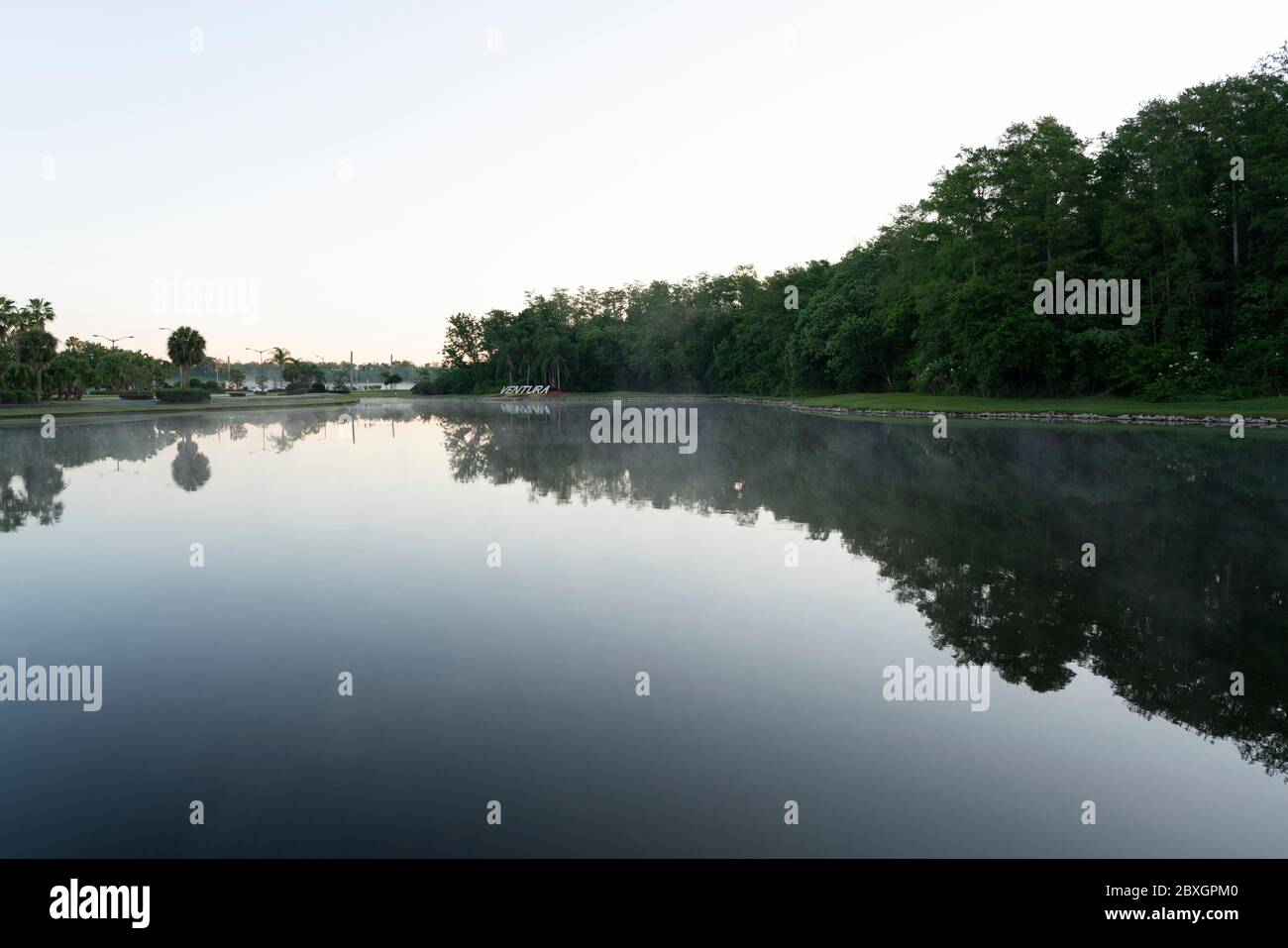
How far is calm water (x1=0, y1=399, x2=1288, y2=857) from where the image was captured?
195 inches

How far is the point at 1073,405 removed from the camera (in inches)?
1930

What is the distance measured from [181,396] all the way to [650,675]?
84.7 meters

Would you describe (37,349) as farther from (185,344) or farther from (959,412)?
(959,412)

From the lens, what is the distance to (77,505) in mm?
17734

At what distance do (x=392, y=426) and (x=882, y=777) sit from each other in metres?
48.2

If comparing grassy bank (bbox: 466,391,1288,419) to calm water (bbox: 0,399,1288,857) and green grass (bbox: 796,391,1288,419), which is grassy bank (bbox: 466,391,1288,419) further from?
calm water (bbox: 0,399,1288,857)

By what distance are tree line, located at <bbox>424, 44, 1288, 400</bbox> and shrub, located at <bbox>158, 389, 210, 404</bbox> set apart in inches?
2426

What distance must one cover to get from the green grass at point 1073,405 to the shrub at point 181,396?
61.4m

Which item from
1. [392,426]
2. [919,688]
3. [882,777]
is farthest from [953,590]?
[392,426]

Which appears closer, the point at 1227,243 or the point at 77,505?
the point at 77,505

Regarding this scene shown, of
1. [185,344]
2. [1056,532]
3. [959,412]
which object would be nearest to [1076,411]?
[959,412]

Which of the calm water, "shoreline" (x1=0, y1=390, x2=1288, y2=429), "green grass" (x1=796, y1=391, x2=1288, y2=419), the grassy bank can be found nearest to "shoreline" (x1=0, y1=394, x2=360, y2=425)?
"shoreline" (x1=0, y1=390, x2=1288, y2=429)
